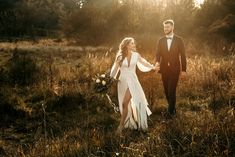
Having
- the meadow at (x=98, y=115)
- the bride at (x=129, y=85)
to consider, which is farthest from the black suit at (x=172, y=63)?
the bride at (x=129, y=85)

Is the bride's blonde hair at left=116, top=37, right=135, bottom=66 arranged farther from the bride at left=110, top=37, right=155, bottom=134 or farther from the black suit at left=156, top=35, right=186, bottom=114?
the black suit at left=156, top=35, right=186, bottom=114

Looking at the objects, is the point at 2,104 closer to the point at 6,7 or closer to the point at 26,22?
the point at 26,22

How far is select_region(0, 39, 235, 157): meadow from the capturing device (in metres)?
5.46

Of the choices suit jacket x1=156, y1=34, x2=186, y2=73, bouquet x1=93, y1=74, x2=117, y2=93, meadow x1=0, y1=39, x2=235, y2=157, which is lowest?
meadow x1=0, y1=39, x2=235, y2=157

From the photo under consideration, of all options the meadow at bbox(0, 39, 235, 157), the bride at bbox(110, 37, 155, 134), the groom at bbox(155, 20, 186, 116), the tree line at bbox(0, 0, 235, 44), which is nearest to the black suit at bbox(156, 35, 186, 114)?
the groom at bbox(155, 20, 186, 116)

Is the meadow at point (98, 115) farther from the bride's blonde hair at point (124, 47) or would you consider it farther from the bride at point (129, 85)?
the bride's blonde hair at point (124, 47)

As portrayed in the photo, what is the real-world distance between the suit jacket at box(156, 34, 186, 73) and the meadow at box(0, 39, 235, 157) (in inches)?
35.5

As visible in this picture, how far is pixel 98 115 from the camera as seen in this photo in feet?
31.0

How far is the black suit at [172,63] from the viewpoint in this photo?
343 inches

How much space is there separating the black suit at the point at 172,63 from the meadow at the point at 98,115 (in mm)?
496

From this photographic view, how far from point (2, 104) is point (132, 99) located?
3.31m

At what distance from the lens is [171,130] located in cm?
581

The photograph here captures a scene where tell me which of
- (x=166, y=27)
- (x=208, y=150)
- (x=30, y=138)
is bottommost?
(x=30, y=138)

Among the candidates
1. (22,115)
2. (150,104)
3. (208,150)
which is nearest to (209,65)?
(150,104)
